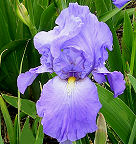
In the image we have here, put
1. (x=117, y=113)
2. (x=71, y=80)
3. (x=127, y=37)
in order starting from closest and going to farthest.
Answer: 1. (x=71, y=80)
2. (x=117, y=113)
3. (x=127, y=37)

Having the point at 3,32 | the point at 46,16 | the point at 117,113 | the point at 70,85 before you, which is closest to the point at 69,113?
the point at 70,85

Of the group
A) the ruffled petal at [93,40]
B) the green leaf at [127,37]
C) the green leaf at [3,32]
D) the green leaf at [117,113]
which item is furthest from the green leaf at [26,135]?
the green leaf at [3,32]

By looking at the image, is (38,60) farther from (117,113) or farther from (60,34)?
(60,34)

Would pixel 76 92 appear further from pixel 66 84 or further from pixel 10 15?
pixel 10 15

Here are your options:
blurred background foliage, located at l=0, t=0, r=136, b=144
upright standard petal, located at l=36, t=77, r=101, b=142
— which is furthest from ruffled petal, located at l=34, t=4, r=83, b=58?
blurred background foliage, located at l=0, t=0, r=136, b=144

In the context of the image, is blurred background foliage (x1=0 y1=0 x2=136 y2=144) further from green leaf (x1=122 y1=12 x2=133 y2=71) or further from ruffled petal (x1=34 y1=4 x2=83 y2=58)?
ruffled petal (x1=34 y1=4 x2=83 y2=58)

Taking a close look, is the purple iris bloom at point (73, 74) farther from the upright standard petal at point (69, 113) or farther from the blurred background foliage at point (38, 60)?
the blurred background foliage at point (38, 60)

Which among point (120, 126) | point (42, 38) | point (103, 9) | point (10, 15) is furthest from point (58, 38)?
point (10, 15)
